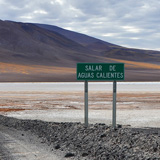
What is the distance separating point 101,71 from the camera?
A: 1132 cm

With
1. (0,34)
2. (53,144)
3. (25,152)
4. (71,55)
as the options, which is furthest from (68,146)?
(0,34)

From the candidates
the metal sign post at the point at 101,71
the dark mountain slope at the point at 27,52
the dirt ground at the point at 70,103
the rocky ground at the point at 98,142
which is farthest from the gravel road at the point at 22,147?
the dark mountain slope at the point at 27,52

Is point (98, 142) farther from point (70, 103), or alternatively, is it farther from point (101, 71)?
point (70, 103)

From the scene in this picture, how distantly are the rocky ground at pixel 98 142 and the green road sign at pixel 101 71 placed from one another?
4.88 ft

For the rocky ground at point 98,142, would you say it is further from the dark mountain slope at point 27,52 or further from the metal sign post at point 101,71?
the dark mountain slope at point 27,52

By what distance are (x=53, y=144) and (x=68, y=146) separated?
1.80 ft

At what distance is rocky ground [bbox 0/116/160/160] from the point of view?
26.4ft

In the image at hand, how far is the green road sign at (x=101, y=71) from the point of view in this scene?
37.0ft

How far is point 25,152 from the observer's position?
27.9ft

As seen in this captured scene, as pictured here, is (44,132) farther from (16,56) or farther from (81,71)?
(16,56)

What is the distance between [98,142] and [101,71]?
2.61m

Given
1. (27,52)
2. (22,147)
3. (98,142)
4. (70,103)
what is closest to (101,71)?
(98,142)

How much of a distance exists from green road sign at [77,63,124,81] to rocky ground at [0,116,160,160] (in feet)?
4.88

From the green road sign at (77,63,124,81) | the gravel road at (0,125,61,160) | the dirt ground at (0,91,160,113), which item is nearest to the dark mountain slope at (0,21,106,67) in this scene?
the dirt ground at (0,91,160,113)
